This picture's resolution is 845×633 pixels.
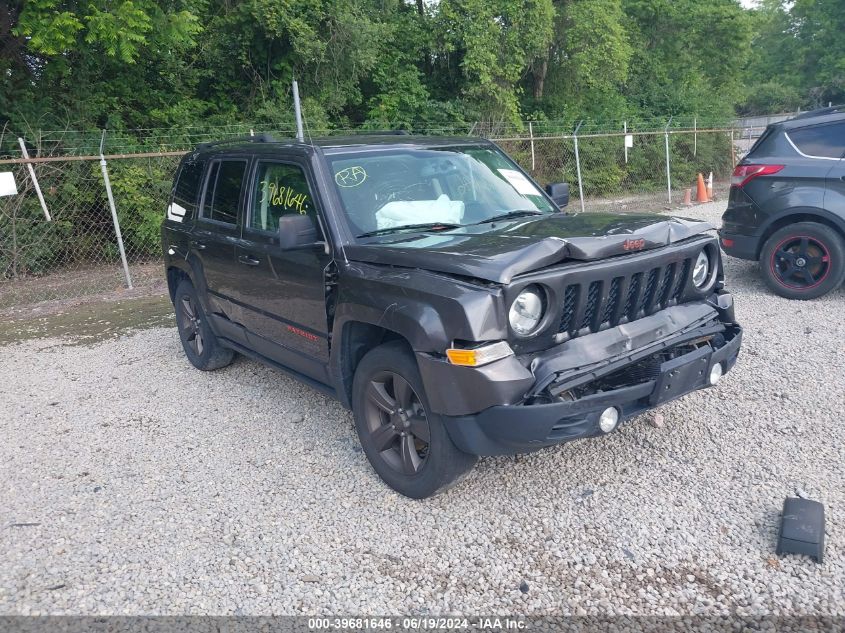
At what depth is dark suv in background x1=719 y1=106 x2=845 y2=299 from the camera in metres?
6.61

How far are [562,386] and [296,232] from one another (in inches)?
68.3

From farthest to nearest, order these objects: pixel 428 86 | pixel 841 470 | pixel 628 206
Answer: pixel 428 86 < pixel 628 206 < pixel 841 470

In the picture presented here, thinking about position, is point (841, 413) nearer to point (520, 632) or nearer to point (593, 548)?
point (593, 548)

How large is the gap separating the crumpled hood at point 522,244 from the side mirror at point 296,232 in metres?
0.27

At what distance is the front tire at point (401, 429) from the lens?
329 centimetres

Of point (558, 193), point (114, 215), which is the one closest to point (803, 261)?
point (558, 193)

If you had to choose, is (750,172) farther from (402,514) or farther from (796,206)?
(402,514)

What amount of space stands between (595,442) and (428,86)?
647 inches

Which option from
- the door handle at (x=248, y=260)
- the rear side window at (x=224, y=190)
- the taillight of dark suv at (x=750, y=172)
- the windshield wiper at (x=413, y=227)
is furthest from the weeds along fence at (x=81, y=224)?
the taillight of dark suv at (x=750, y=172)

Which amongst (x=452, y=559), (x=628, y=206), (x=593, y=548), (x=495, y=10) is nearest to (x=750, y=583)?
(x=593, y=548)

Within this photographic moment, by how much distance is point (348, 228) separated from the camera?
3.85m

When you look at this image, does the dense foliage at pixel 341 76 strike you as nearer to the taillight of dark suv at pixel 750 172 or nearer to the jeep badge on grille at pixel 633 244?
the taillight of dark suv at pixel 750 172

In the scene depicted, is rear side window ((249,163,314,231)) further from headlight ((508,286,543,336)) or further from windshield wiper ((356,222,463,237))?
headlight ((508,286,543,336))

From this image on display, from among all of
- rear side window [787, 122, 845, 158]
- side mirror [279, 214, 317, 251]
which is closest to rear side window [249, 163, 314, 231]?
side mirror [279, 214, 317, 251]
